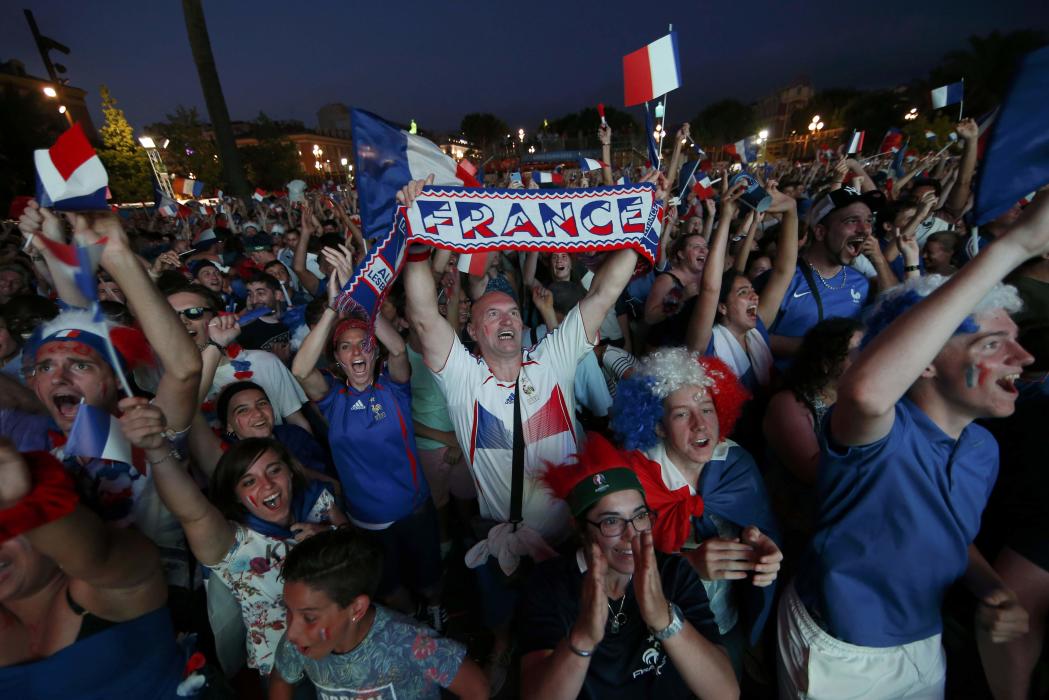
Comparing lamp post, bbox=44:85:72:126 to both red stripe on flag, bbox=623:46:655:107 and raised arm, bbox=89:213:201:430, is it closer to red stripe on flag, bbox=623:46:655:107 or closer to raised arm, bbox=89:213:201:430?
raised arm, bbox=89:213:201:430

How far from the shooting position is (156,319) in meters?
1.97

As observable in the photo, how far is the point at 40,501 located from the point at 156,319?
81 centimetres

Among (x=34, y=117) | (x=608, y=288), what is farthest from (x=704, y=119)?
(x=608, y=288)

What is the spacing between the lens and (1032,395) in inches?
88.0

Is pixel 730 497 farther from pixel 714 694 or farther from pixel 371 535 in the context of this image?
pixel 371 535

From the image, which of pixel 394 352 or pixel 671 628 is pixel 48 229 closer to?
pixel 394 352

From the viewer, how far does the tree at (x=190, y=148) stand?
28.2 meters

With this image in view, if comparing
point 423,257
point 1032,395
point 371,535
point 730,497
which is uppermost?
point 423,257

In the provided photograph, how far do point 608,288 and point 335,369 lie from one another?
212 centimetres

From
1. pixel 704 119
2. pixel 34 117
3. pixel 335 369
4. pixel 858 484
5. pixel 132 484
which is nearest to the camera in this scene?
pixel 858 484

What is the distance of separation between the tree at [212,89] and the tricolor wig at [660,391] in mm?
18973

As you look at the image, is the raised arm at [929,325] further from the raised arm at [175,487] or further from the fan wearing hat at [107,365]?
the fan wearing hat at [107,365]

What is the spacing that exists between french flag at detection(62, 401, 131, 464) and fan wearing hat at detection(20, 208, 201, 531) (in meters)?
0.23

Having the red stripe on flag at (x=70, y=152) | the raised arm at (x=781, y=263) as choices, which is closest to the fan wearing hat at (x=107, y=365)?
the red stripe on flag at (x=70, y=152)
